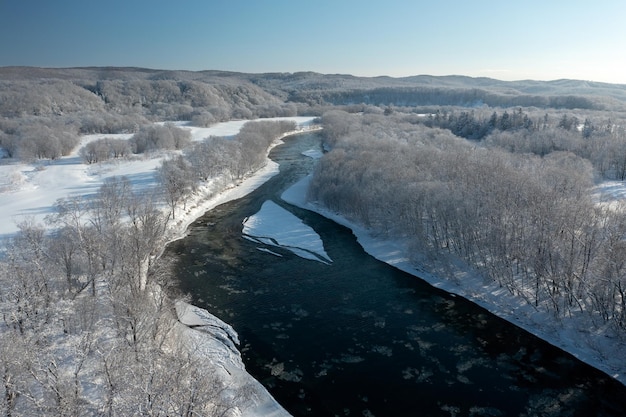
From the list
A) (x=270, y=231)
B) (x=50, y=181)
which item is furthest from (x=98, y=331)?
(x=50, y=181)

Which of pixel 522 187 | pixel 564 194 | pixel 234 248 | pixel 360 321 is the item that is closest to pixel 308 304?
pixel 360 321

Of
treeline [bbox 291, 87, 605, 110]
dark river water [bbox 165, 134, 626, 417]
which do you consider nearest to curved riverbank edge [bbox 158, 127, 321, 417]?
dark river water [bbox 165, 134, 626, 417]

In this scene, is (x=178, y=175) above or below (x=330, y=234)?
above

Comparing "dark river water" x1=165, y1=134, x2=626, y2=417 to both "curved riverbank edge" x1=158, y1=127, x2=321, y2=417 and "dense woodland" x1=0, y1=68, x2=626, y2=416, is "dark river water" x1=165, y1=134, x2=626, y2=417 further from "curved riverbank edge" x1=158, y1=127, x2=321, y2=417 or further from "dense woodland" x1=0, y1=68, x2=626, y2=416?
"dense woodland" x1=0, y1=68, x2=626, y2=416

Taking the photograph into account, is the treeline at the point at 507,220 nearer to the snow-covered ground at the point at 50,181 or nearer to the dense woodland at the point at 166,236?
the dense woodland at the point at 166,236

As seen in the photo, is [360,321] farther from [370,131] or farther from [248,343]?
[370,131]
